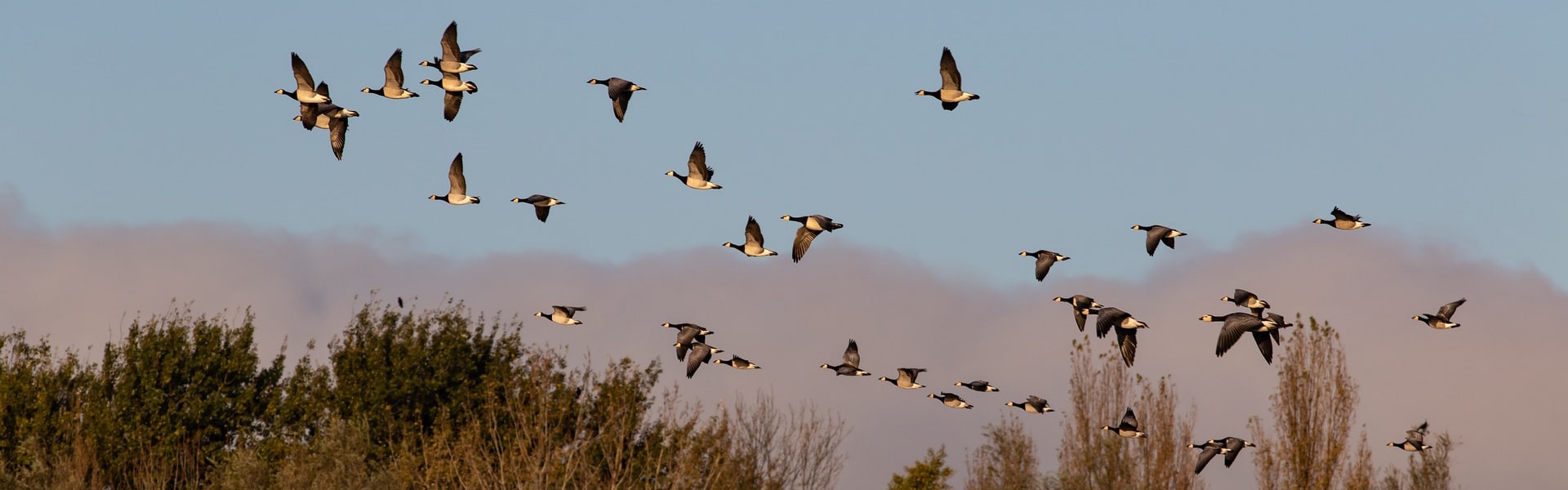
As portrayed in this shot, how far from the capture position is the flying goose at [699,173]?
3341 centimetres

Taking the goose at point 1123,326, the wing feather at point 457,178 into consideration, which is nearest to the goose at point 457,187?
the wing feather at point 457,178

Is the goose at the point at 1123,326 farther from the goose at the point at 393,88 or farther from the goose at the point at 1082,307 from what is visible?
the goose at the point at 393,88

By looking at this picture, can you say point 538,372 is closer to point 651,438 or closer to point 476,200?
point 651,438

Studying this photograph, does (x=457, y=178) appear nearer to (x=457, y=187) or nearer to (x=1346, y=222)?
(x=457, y=187)

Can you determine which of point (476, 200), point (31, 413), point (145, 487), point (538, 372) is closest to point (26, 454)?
point (31, 413)

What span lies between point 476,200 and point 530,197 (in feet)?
5.77

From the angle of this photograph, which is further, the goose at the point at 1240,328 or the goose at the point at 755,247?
the goose at the point at 755,247

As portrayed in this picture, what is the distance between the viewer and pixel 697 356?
34688 mm

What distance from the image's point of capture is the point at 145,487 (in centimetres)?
4825

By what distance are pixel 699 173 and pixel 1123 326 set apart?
7.84 m

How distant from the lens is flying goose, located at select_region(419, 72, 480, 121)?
108 feet

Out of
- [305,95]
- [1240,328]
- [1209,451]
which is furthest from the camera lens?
[1209,451]

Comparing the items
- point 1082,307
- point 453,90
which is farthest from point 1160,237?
point 453,90

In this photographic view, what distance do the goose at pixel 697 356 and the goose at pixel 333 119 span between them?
281 inches
